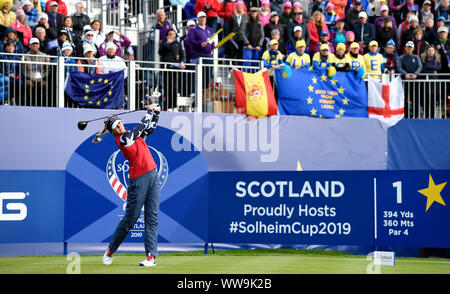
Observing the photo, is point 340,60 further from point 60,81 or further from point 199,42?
point 60,81

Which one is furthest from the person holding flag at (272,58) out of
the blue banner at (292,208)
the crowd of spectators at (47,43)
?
the blue banner at (292,208)

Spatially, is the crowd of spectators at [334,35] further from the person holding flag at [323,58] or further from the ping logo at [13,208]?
the ping logo at [13,208]

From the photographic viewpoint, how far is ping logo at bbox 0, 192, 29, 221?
1741cm

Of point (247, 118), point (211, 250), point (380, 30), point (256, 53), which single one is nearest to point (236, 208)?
point (211, 250)

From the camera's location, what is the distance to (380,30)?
22.8m

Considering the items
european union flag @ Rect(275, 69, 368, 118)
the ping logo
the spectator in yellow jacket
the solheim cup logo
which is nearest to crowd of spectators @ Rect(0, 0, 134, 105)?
the spectator in yellow jacket

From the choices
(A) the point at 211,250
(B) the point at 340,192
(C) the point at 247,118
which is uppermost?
(C) the point at 247,118

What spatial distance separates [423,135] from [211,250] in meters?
6.01

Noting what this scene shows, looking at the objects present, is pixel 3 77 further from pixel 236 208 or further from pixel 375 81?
pixel 375 81

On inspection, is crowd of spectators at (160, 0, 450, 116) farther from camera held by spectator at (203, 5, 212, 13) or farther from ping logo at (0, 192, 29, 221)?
ping logo at (0, 192, 29, 221)

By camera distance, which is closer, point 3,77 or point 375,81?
point 3,77

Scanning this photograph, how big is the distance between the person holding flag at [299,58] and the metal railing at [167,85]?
0.74 meters

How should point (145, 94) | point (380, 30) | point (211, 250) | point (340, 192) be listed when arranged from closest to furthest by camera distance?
point (340, 192), point (211, 250), point (145, 94), point (380, 30)

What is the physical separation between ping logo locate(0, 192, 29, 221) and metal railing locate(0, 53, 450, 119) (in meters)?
2.10
